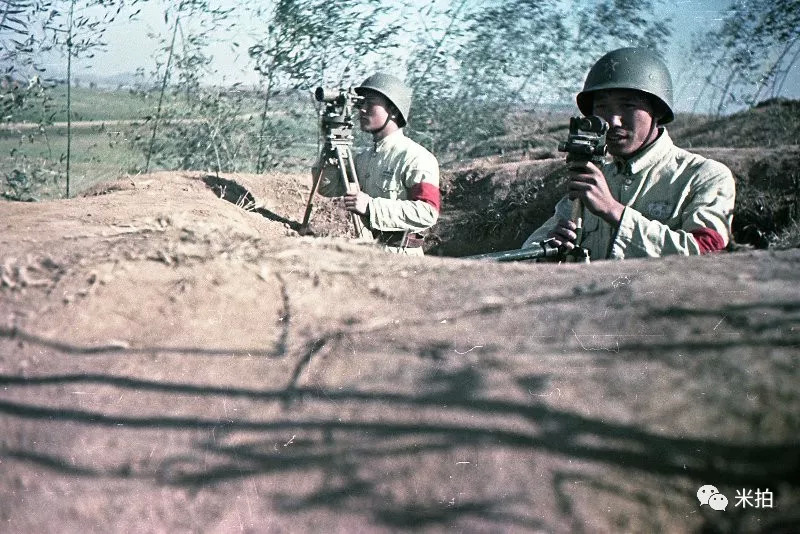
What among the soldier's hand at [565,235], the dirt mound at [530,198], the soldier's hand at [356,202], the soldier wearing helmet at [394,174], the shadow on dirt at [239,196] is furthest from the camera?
the shadow on dirt at [239,196]

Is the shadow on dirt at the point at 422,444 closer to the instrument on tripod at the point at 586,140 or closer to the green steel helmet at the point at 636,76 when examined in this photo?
the instrument on tripod at the point at 586,140

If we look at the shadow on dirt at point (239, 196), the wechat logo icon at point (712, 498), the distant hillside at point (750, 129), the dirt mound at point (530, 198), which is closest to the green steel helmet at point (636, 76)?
the dirt mound at point (530, 198)

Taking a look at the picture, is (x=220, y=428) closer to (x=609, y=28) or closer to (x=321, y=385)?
(x=321, y=385)

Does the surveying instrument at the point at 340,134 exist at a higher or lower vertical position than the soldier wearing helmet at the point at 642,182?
lower

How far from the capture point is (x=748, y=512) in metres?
1.13

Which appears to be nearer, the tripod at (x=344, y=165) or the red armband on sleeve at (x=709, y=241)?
the red armband on sleeve at (x=709, y=241)

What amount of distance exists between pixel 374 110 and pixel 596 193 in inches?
86.2

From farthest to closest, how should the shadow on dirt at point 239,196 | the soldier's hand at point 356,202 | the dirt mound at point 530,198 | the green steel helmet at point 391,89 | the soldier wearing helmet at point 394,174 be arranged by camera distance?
the shadow on dirt at point 239,196
the dirt mound at point 530,198
the green steel helmet at point 391,89
the soldier wearing helmet at point 394,174
the soldier's hand at point 356,202

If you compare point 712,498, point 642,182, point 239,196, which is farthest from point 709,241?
point 239,196

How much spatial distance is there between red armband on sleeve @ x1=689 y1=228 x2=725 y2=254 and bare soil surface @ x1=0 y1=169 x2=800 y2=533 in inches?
39.7

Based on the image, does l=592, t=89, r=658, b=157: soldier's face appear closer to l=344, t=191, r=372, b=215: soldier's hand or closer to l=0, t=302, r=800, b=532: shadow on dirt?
l=344, t=191, r=372, b=215: soldier's hand

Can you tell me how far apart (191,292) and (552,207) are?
16.3ft

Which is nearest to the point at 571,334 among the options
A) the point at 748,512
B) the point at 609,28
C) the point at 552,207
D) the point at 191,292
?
the point at 748,512

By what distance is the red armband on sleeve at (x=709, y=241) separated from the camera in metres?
2.69
